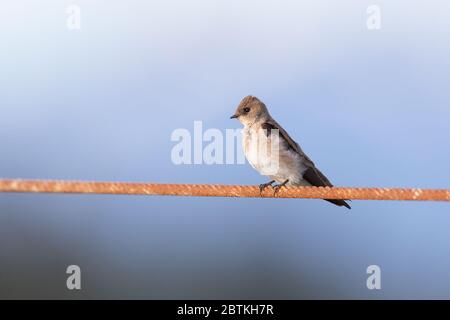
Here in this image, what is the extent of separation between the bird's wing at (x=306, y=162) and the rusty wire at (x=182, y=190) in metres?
3.63

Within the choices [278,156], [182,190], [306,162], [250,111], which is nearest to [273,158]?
[278,156]

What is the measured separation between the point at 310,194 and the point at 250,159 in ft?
11.7

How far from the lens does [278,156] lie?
8.27 m

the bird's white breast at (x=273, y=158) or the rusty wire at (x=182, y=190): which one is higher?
the bird's white breast at (x=273, y=158)

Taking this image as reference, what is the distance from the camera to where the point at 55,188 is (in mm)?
3922

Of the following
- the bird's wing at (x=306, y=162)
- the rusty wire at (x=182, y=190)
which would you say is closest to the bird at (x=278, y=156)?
the bird's wing at (x=306, y=162)

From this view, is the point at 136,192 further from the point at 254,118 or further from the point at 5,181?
the point at 254,118

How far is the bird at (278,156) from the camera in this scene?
8156 millimetres

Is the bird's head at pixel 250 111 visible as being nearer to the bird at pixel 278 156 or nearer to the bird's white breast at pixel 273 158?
the bird at pixel 278 156

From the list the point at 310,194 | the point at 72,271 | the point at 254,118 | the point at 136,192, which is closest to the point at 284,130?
the point at 254,118

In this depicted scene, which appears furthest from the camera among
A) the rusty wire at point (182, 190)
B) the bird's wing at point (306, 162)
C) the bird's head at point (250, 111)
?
the bird's head at point (250, 111)

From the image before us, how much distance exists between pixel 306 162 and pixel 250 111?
935 mm

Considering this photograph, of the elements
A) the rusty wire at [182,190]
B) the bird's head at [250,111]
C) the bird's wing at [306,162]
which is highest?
the bird's head at [250,111]

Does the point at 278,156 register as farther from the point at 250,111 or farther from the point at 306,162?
the point at 250,111
